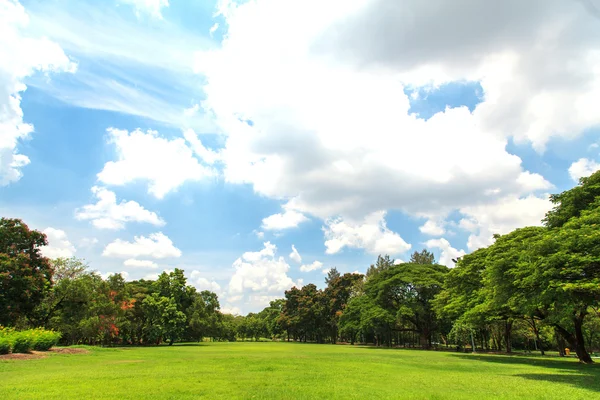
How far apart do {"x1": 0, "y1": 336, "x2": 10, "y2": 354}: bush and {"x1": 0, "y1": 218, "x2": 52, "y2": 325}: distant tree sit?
356 inches

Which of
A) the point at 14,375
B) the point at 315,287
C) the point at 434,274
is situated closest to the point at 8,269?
the point at 14,375

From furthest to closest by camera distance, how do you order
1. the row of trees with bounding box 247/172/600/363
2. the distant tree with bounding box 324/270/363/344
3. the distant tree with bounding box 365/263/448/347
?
the distant tree with bounding box 324/270/363/344, the distant tree with bounding box 365/263/448/347, the row of trees with bounding box 247/172/600/363

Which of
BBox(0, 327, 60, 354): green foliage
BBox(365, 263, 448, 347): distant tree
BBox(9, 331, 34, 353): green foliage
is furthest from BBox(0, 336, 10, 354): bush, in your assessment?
BBox(365, 263, 448, 347): distant tree

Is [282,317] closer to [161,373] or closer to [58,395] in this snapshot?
[161,373]

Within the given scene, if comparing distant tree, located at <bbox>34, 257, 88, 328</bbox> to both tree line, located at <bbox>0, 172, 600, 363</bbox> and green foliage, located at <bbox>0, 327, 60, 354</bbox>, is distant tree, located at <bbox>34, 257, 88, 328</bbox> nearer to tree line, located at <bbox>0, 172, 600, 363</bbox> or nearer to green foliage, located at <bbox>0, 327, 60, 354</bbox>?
tree line, located at <bbox>0, 172, 600, 363</bbox>

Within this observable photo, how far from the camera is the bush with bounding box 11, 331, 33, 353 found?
26348mm

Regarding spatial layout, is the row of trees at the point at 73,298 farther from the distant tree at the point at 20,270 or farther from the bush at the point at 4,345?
the bush at the point at 4,345

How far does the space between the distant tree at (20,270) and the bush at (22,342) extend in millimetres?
7185

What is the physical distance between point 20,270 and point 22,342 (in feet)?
31.1

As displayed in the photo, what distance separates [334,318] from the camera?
8581 centimetres

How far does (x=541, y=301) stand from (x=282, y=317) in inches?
3309

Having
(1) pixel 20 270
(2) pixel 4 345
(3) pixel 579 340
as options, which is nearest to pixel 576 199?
(3) pixel 579 340

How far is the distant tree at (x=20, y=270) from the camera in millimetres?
32688

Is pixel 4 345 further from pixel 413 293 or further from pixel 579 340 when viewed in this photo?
pixel 413 293
